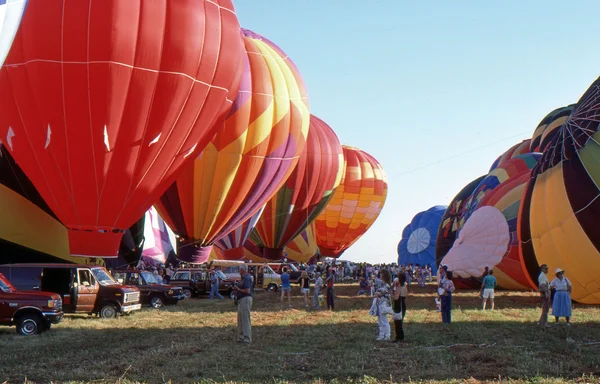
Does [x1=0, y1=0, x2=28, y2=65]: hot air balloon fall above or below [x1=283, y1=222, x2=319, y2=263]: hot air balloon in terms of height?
above

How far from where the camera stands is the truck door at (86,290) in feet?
49.2

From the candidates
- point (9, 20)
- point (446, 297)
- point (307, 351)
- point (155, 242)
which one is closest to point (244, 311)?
point (307, 351)

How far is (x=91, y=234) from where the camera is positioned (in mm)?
16531

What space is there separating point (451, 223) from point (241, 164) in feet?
36.9

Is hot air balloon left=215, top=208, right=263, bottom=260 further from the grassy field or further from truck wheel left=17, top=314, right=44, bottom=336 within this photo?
truck wheel left=17, top=314, right=44, bottom=336

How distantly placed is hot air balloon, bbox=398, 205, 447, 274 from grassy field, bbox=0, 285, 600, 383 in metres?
31.5

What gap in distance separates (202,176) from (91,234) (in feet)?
18.5

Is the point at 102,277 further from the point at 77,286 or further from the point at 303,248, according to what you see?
the point at 303,248

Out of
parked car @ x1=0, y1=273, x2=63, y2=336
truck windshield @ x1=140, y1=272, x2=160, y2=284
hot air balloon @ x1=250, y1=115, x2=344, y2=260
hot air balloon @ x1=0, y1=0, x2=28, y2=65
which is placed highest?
hot air balloon @ x1=0, y1=0, x2=28, y2=65

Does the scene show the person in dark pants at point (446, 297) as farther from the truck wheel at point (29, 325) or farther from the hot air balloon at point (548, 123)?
the hot air balloon at point (548, 123)

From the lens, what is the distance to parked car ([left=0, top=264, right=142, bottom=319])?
47.5 feet

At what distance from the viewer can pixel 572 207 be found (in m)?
16.0

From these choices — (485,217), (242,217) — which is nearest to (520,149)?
(485,217)

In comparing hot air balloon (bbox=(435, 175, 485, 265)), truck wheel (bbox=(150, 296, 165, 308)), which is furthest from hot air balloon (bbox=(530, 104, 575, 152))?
truck wheel (bbox=(150, 296, 165, 308))
